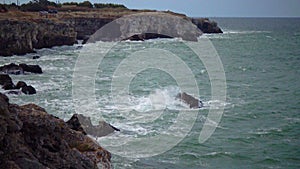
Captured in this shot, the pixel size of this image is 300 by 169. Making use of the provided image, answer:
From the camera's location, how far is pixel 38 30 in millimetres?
59844

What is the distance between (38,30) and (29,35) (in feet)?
17.3

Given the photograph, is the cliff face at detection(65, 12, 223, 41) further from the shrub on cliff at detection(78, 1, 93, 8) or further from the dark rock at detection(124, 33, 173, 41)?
the shrub on cliff at detection(78, 1, 93, 8)

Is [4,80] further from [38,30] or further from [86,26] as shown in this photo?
[86,26]

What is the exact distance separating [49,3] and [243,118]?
318 ft

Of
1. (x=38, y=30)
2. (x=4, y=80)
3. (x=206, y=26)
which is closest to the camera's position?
(x=4, y=80)

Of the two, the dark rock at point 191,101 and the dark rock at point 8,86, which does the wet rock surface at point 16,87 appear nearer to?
the dark rock at point 8,86

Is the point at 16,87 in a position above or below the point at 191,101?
above

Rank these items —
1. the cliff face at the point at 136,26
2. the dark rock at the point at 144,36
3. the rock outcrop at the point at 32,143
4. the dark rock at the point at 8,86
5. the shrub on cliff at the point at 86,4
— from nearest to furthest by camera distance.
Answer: the rock outcrop at the point at 32,143 < the dark rock at the point at 8,86 < the cliff face at the point at 136,26 < the dark rock at the point at 144,36 < the shrub on cliff at the point at 86,4

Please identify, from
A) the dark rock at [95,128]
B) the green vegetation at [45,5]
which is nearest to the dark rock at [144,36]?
the green vegetation at [45,5]

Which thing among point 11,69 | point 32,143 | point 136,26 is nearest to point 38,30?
point 11,69

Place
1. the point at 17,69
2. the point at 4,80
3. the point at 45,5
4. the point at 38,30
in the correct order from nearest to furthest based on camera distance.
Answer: the point at 4,80 < the point at 17,69 < the point at 38,30 < the point at 45,5

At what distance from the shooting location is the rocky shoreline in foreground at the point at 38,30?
169 feet

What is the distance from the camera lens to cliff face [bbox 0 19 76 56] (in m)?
51.2

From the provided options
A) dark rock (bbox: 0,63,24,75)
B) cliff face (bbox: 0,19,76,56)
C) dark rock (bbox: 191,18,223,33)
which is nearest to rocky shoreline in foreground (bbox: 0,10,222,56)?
cliff face (bbox: 0,19,76,56)
